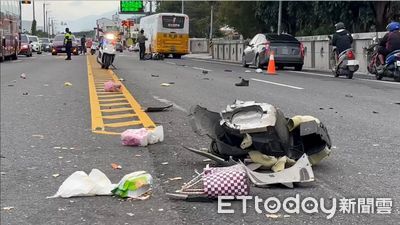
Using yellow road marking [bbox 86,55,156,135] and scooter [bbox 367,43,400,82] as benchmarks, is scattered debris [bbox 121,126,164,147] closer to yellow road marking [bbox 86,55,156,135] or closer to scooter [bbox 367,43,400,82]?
yellow road marking [bbox 86,55,156,135]

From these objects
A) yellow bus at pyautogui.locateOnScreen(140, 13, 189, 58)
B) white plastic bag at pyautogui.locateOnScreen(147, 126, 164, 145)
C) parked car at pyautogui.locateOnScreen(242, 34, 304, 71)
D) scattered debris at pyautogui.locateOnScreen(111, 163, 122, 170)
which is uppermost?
yellow bus at pyautogui.locateOnScreen(140, 13, 189, 58)

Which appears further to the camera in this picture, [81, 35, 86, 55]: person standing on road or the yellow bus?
[81, 35, 86, 55]: person standing on road

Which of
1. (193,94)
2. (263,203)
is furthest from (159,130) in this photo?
(193,94)

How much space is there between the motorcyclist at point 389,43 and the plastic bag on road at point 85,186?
13.7m

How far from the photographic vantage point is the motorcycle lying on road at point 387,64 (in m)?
16.5

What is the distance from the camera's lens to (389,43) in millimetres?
16562

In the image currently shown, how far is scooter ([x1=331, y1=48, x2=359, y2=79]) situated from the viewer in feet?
59.2

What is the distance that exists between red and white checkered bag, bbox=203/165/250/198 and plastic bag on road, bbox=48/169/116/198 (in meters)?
0.84

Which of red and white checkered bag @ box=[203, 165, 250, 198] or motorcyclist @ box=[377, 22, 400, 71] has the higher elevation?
motorcyclist @ box=[377, 22, 400, 71]

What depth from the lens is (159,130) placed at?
666 cm

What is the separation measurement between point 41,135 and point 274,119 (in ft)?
11.9

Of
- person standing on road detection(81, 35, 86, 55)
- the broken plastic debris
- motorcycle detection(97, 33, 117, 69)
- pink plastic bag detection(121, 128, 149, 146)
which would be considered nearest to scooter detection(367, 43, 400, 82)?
motorcycle detection(97, 33, 117, 69)

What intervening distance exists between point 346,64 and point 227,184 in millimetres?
14971

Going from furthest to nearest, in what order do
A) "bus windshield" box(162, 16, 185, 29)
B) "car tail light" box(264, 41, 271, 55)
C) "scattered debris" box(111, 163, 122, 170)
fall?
"bus windshield" box(162, 16, 185, 29), "car tail light" box(264, 41, 271, 55), "scattered debris" box(111, 163, 122, 170)
